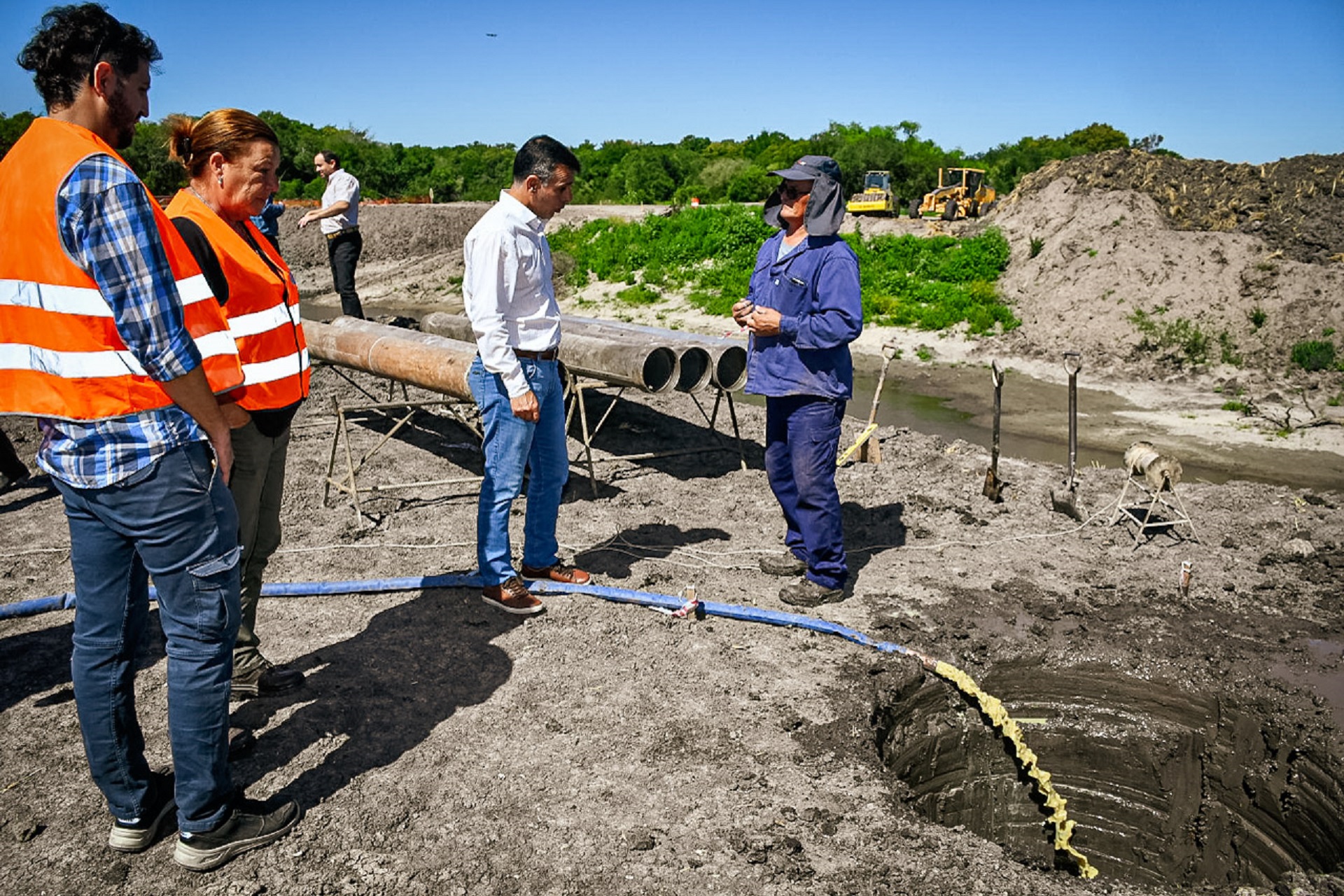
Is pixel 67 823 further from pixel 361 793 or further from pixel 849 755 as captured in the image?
pixel 849 755

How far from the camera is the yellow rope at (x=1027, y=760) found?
336cm

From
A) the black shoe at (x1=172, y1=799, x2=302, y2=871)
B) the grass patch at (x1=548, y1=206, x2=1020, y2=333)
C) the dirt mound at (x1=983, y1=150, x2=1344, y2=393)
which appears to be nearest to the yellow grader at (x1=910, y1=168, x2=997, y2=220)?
the grass patch at (x1=548, y1=206, x2=1020, y2=333)

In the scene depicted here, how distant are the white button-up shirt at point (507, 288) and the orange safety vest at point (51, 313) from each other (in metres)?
1.78

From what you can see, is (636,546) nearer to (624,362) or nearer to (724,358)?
(624,362)

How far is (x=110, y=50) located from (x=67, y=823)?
2518 mm

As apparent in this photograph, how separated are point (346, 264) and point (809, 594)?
24.4 ft

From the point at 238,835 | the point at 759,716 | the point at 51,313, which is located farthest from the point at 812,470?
the point at 51,313

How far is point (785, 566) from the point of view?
5.35m

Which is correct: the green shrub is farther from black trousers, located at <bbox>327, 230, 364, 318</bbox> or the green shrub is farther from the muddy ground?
black trousers, located at <bbox>327, 230, 364, 318</bbox>

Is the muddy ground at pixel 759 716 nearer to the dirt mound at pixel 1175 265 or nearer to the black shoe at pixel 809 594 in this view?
the black shoe at pixel 809 594

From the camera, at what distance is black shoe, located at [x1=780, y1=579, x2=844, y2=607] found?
4.91 meters

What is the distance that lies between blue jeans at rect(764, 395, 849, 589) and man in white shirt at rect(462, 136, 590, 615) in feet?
3.91

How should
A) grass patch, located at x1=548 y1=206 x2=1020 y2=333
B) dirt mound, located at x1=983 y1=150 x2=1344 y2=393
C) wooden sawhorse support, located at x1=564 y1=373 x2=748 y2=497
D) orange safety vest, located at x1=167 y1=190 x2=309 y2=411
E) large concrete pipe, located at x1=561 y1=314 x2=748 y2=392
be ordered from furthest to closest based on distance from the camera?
grass patch, located at x1=548 y1=206 x2=1020 y2=333 < dirt mound, located at x1=983 y1=150 x2=1344 y2=393 < large concrete pipe, located at x1=561 y1=314 x2=748 y2=392 < wooden sawhorse support, located at x1=564 y1=373 x2=748 y2=497 < orange safety vest, located at x1=167 y1=190 x2=309 y2=411

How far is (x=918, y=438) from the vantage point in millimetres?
8438
